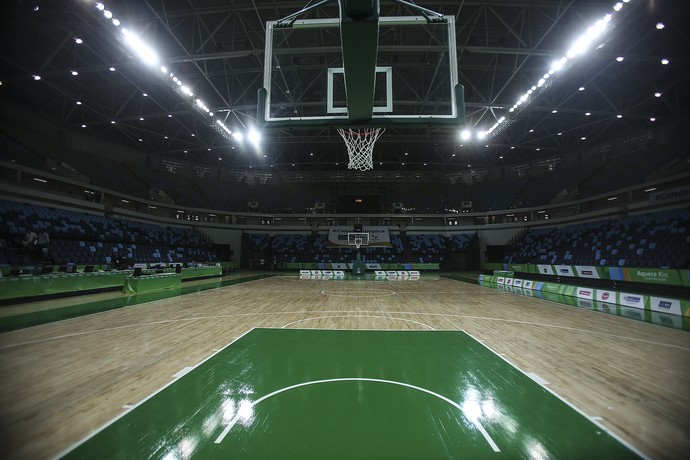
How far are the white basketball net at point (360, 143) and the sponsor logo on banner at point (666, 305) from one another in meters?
10.0

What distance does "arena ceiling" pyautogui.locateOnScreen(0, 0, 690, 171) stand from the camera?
11570 mm

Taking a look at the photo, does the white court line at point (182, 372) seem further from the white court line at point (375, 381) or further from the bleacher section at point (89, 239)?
the bleacher section at point (89, 239)

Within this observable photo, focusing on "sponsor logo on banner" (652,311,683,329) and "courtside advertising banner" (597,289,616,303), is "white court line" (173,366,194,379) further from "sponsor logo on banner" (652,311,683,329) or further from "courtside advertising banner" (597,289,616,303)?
"courtside advertising banner" (597,289,616,303)

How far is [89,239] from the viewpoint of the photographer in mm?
16578

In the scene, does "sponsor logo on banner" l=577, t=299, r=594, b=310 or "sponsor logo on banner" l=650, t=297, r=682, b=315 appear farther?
"sponsor logo on banner" l=577, t=299, r=594, b=310

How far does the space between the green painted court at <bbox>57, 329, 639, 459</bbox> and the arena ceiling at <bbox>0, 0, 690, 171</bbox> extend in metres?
12.8

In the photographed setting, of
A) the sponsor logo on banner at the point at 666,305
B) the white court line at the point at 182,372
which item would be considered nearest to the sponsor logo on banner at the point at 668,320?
the sponsor logo on banner at the point at 666,305

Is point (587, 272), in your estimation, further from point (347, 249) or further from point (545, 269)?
point (347, 249)

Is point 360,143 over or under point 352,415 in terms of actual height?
over

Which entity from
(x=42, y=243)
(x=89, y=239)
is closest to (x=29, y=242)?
(x=42, y=243)

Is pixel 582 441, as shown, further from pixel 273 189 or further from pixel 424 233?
pixel 273 189

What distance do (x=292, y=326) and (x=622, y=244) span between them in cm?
1831

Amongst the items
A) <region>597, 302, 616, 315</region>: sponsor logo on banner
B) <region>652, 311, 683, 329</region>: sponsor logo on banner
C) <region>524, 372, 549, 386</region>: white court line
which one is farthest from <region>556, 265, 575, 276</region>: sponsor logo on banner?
<region>524, 372, 549, 386</region>: white court line

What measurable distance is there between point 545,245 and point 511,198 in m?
8.87
